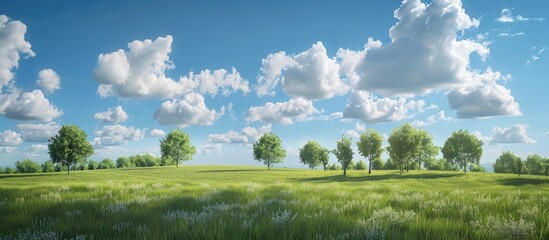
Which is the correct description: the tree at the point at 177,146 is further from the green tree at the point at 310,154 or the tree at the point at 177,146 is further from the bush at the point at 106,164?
the bush at the point at 106,164

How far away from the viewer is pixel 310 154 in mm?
130375

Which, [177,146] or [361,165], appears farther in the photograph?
[361,165]

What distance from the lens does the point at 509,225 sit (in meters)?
4.51

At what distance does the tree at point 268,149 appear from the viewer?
4154 inches

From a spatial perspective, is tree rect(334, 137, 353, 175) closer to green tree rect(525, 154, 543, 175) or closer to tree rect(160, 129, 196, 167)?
tree rect(160, 129, 196, 167)

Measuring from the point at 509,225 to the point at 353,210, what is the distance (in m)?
2.68

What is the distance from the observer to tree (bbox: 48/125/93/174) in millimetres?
72062

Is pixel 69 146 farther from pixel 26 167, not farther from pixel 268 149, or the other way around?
pixel 26 167

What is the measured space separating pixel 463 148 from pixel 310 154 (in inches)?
2174

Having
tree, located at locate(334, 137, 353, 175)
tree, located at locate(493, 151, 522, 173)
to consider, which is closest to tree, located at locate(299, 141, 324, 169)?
tree, located at locate(334, 137, 353, 175)

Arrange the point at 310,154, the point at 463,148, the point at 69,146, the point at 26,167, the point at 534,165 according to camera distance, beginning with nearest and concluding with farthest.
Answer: the point at 69,146 → the point at 463,148 → the point at 310,154 → the point at 534,165 → the point at 26,167

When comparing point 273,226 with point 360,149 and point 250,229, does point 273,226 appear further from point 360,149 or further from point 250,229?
point 360,149

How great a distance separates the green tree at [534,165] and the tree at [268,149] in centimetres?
10696

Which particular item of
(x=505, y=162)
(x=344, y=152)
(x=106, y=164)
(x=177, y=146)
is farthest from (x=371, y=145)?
(x=106, y=164)
